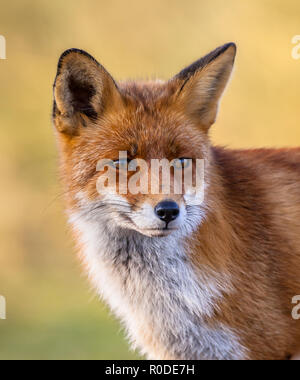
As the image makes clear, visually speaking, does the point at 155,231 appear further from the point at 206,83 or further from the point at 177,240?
the point at 206,83

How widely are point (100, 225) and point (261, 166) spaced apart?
1.42 m

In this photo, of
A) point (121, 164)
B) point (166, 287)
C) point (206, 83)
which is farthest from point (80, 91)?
point (166, 287)

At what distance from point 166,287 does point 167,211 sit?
28.3 inches

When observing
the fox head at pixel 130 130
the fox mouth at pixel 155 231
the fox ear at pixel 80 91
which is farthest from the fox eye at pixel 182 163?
the fox ear at pixel 80 91

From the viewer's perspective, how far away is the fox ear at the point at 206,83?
13.6 ft

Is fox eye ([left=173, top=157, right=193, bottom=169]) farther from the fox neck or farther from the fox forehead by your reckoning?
the fox neck

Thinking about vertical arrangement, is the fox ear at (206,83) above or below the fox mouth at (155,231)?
above

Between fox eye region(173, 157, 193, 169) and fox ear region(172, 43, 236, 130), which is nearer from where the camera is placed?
fox eye region(173, 157, 193, 169)

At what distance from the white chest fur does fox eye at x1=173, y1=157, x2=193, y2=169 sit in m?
0.47

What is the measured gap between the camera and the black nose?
369 centimetres

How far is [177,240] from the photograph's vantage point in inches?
162

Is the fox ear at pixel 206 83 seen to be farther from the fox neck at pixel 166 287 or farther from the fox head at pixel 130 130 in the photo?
the fox neck at pixel 166 287

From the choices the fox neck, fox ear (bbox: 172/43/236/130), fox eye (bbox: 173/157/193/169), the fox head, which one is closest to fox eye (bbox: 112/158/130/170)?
the fox head
